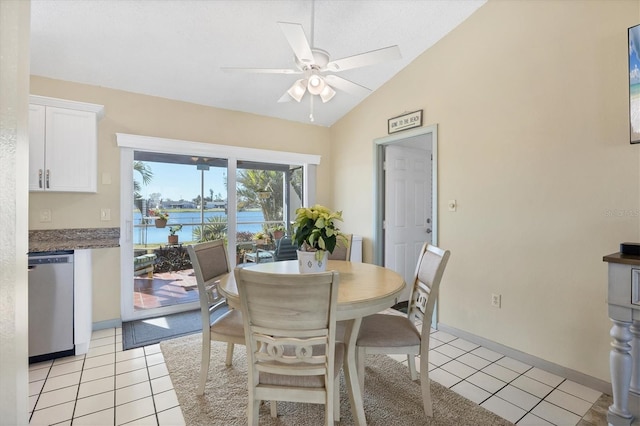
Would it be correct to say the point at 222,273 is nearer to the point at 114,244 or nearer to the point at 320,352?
the point at 320,352

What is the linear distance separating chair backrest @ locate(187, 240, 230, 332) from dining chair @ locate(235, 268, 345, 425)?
0.66 m

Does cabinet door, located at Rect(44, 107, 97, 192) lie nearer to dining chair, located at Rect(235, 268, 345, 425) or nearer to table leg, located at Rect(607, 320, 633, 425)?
dining chair, located at Rect(235, 268, 345, 425)

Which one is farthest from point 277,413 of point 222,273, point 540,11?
point 540,11

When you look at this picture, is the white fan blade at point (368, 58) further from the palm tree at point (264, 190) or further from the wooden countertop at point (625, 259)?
the palm tree at point (264, 190)

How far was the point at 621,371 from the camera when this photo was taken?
1616 mm

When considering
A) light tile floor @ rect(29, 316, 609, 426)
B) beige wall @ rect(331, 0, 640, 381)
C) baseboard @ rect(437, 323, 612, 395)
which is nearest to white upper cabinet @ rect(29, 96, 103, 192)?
light tile floor @ rect(29, 316, 609, 426)

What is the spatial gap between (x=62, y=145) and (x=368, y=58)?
2.73 m

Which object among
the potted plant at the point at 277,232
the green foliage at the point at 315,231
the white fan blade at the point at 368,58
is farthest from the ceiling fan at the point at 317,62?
the potted plant at the point at 277,232

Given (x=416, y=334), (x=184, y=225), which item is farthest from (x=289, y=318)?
(x=184, y=225)

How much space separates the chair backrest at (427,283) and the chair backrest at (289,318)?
0.76m

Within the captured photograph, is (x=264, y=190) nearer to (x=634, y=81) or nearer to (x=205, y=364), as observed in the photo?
(x=205, y=364)

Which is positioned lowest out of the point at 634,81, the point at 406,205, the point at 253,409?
the point at 253,409

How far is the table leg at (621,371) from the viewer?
1.61 metres

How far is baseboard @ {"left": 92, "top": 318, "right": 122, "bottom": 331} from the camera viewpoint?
305 cm
